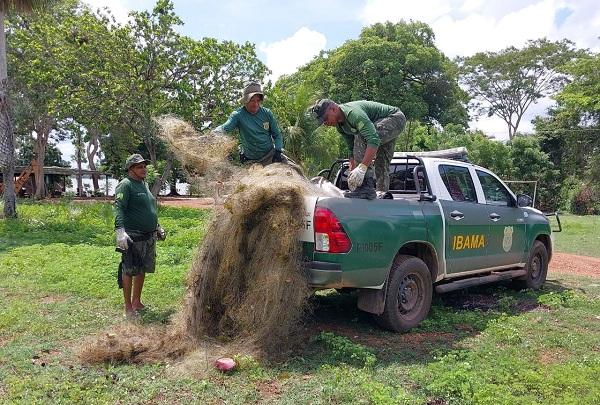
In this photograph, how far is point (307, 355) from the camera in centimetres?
469

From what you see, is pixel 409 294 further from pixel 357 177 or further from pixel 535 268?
pixel 535 268

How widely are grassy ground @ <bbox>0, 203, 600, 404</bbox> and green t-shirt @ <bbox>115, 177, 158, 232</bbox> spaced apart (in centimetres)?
64

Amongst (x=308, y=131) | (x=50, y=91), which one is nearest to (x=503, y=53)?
(x=308, y=131)

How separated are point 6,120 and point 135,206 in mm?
10693

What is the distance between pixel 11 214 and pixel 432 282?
13.3 m

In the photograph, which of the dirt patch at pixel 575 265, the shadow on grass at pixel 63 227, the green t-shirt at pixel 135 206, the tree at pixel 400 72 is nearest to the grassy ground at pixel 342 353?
the green t-shirt at pixel 135 206

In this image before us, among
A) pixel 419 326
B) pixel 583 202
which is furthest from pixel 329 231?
pixel 583 202

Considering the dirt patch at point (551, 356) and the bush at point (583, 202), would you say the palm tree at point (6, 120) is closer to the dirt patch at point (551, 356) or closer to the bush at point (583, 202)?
the dirt patch at point (551, 356)

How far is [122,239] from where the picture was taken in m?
5.46

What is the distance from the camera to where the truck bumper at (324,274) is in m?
4.69

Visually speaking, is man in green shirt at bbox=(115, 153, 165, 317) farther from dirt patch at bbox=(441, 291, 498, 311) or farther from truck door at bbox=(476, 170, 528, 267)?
truck door at bbox=(476, 170, 528, 267)

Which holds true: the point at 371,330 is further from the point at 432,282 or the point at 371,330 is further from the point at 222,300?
the point at 222,300

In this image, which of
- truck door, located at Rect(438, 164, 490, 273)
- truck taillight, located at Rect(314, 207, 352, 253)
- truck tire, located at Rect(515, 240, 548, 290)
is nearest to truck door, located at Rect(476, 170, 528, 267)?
truck door, located at Rect(438, 164, 490, 273)

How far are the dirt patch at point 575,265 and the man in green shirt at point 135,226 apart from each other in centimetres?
743
